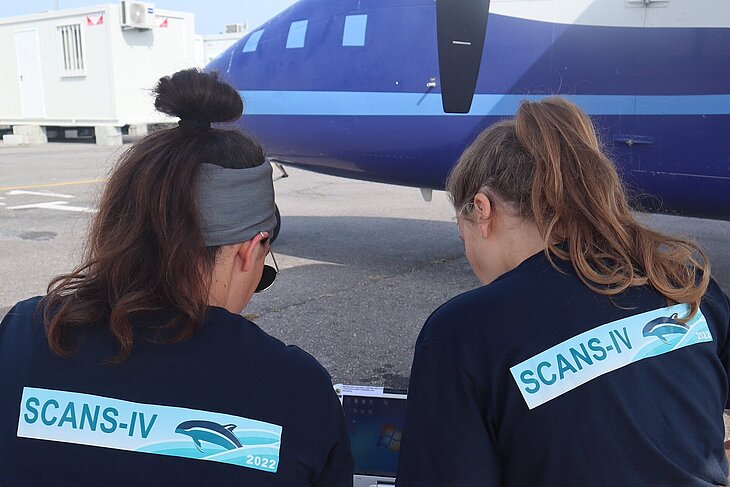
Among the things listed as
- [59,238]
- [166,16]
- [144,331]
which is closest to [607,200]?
[144,331]

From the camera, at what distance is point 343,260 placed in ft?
23.7

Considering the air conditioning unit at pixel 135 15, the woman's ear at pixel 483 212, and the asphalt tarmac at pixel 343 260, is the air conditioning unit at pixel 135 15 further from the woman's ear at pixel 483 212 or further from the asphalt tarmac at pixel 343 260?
the woman's ear at pixel 483 212

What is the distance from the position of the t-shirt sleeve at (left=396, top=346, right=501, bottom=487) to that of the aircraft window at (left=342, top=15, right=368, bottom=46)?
196 inches

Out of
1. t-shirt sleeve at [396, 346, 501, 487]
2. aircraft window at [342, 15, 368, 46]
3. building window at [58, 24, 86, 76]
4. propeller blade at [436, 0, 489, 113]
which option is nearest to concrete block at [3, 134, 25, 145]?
building window at [58, 24, 86, 76]

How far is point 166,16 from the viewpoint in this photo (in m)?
22.2

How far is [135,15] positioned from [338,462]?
2169cm

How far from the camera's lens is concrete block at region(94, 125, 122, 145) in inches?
856

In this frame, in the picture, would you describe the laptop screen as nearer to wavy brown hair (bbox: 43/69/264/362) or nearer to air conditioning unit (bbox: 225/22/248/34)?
wavy brown hair (bbox: 43/69/264/362)

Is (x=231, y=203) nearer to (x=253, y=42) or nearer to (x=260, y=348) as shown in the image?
(x=260, y=348)

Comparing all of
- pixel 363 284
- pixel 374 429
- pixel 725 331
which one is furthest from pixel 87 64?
pixel 725 331

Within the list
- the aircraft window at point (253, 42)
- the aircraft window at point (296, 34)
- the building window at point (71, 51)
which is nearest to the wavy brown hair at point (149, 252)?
the aircraft window at point (296, 34)

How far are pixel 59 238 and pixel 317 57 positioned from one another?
4023 millimetres

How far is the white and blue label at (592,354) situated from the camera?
4.30 ft

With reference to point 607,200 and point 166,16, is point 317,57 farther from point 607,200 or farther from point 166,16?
point 166,16
